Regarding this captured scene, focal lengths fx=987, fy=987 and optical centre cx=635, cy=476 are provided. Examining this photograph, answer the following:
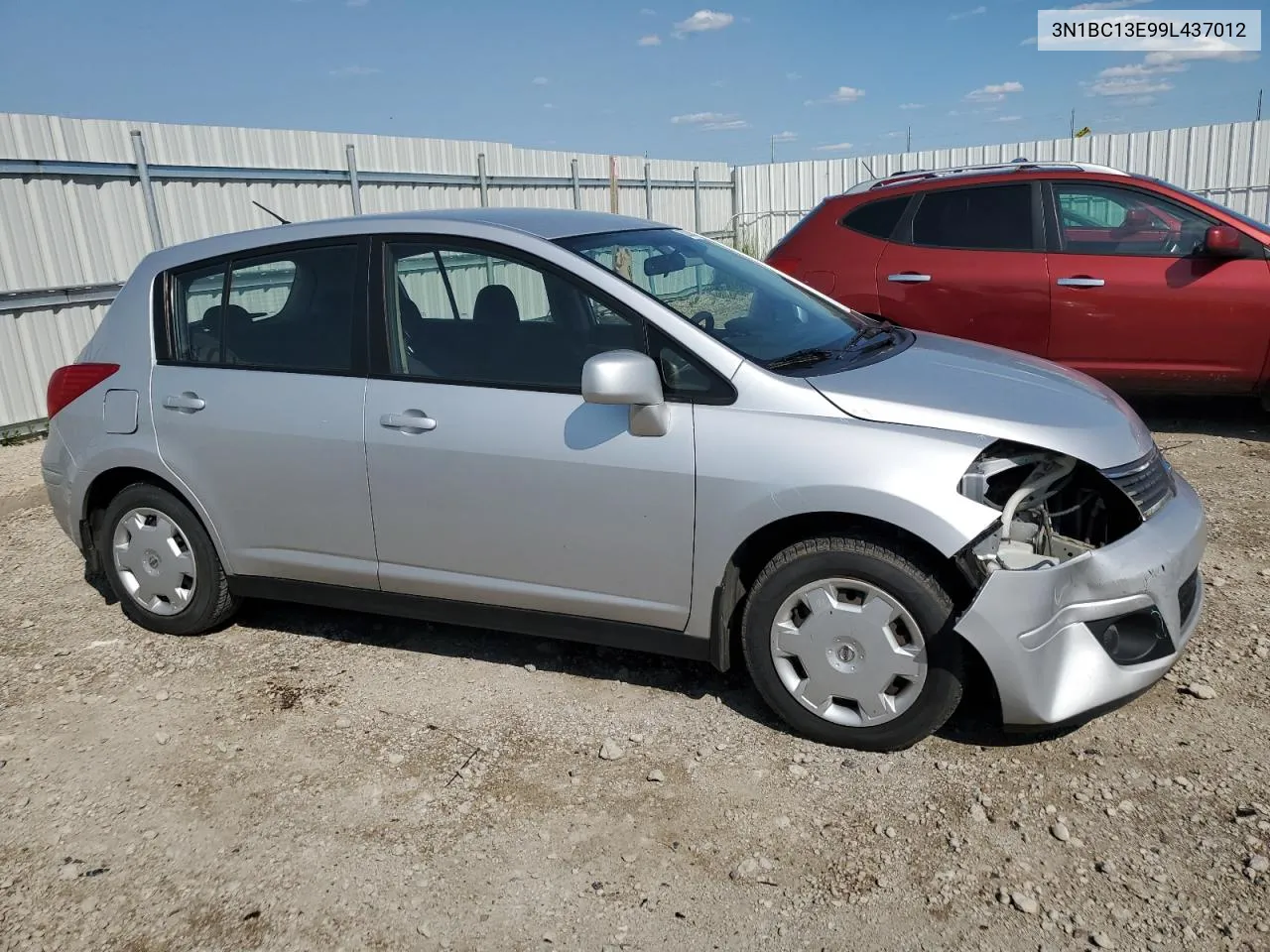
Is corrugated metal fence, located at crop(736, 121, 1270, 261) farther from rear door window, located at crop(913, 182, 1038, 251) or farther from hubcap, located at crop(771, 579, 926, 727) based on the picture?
hubcap, located at crop(771, 579, 926, 727)

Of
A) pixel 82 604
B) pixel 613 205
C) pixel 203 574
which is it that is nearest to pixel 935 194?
pixel 203 574

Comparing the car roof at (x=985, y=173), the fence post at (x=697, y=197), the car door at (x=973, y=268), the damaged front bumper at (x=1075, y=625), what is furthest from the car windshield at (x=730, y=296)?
the fence post at (x=697, y=197)

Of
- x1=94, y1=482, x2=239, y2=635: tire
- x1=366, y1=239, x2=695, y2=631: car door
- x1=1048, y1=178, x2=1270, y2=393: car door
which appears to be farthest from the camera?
x1=1048, y1=178, x2=1270, y2=393: car door

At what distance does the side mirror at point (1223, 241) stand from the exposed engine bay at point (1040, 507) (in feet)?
13.1

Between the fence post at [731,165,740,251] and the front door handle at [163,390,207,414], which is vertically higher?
the fence post at [731,165,740,251]

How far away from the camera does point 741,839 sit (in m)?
2.88

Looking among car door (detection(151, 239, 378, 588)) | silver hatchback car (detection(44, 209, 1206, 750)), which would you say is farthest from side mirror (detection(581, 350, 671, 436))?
car door (detection(151, 239, 378, 588))

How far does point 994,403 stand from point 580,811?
1846 millimetres

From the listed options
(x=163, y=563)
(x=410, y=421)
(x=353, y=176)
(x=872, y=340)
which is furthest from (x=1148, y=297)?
(x=353, y=176)

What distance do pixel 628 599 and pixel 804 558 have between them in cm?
67

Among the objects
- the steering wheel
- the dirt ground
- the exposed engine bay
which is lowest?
the dirt ground

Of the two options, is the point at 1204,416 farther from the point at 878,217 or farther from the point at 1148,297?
the point at 878,217

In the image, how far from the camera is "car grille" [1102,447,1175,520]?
3.13m

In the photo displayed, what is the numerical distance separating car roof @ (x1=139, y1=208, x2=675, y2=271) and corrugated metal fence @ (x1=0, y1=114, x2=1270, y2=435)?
5.36 metres
